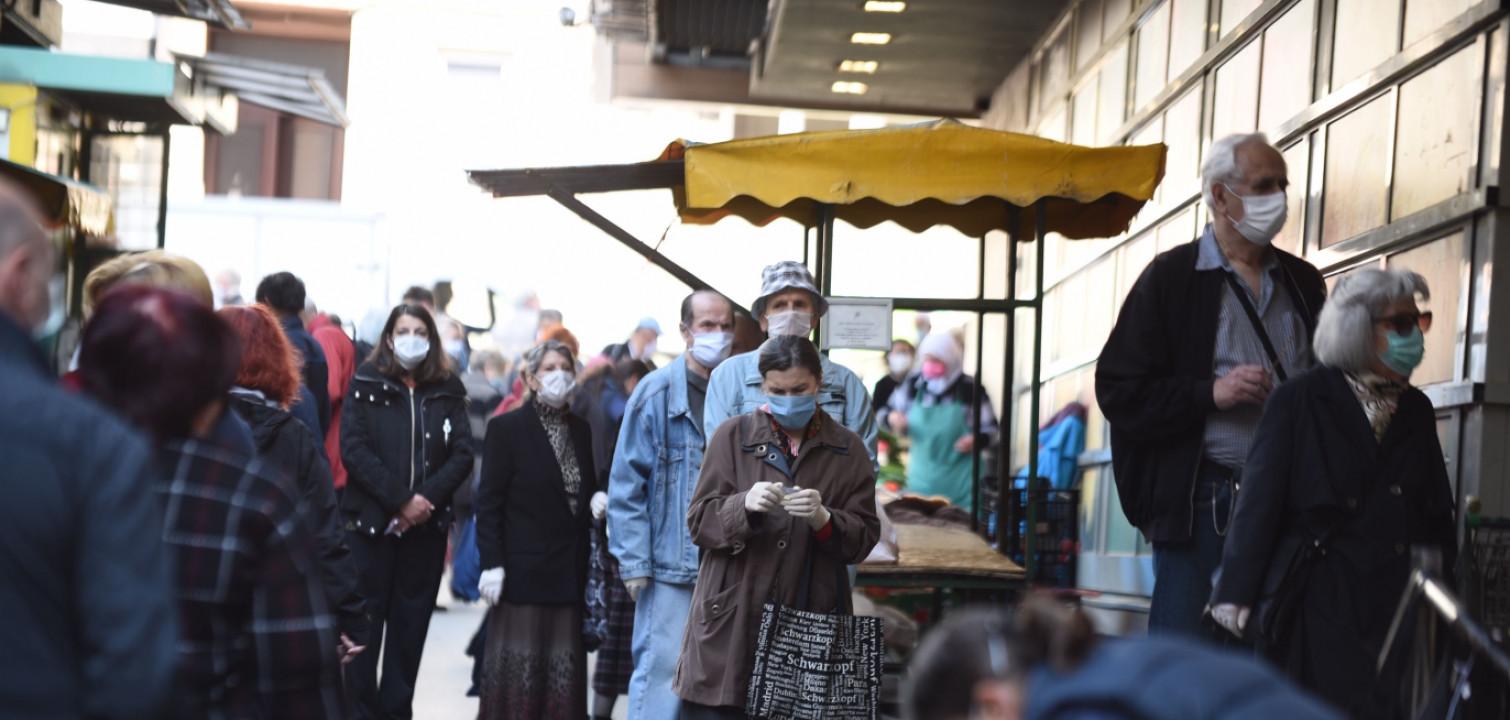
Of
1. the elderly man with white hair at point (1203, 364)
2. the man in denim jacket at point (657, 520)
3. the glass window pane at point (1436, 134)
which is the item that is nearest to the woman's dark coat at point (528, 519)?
the man in denim jacket at point (657, 520)

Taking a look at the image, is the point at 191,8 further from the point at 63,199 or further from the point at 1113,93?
the point at 1113,93

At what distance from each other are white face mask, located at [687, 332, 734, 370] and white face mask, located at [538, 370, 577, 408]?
124 centimetres

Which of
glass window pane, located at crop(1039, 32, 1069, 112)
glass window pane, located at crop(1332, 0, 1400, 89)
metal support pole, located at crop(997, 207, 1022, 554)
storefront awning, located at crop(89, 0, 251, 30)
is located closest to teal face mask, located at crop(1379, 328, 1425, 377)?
glass window pane, located at crop(1332, 0, 1400, 89)

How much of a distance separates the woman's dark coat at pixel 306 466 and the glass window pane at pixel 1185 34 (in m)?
7.82

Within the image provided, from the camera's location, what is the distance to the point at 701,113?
3206 cm

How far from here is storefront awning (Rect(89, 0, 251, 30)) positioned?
18141 mm

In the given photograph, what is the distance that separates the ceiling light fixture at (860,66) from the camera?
749 inches

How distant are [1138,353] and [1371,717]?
1.88m

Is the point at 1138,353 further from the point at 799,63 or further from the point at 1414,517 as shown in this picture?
the point at 799,63

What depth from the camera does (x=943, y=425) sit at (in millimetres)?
14523

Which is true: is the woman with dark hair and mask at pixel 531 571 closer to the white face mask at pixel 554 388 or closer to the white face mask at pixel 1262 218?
the white face mask at pixel 554 388

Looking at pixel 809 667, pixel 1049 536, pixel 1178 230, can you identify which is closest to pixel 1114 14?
pixel 1178 230

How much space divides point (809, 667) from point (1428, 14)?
3.91 meters

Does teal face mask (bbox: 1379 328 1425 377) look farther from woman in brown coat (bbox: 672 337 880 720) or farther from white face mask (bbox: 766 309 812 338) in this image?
white face mask (bbox: 766 309 812 338)
